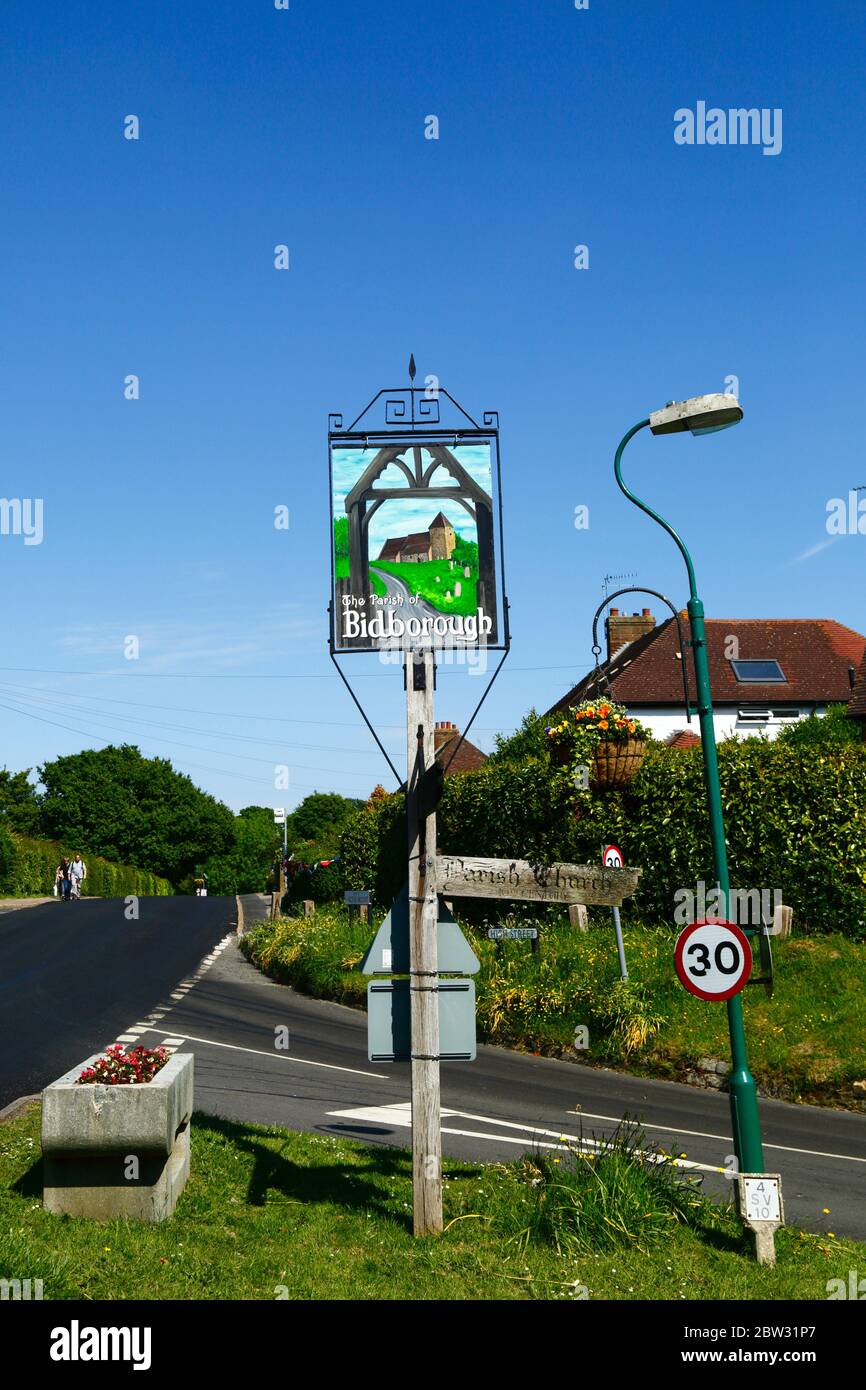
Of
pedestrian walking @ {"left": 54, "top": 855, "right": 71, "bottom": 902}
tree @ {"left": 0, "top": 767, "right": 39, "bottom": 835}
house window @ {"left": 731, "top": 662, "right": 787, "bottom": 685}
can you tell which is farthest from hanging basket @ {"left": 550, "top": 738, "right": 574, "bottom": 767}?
tree @ {"left": 0, "top": 767, "right": 39, "bottom": 835}

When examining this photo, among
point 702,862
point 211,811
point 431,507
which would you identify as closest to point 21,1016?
point 702,862

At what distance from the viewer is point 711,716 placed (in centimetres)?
890

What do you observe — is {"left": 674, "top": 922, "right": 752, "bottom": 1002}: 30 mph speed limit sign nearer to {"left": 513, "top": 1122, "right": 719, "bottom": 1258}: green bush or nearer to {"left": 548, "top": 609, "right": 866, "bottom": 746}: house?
{"left": 513, "top": 1122, "right": 719, "bottom": 1258}: green bush

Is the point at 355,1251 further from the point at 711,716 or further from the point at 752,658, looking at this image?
the point at 752,658

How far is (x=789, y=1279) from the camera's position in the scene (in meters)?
7.17

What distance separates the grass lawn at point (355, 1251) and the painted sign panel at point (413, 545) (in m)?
4.08

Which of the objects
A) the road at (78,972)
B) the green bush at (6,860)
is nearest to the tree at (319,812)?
the green bush at (6,860)

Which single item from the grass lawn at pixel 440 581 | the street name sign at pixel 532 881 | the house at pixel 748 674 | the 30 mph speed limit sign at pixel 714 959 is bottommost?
the 30 mph speed limit sign at pixel 714 959

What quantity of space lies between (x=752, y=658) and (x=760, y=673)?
45.0 inches

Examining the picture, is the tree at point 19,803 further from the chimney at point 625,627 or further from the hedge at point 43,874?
the chimney at point 625,627

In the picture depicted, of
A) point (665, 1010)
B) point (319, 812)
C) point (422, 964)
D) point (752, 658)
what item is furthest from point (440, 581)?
point (319, 812)

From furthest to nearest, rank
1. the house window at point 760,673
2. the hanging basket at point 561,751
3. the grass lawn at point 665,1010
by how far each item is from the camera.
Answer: the house window at point 760,673 < the hanging basket at point 561,751 < the grass lawn at point 665,1010

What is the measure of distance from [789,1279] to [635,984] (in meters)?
9.33

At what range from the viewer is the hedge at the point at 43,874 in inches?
2094
